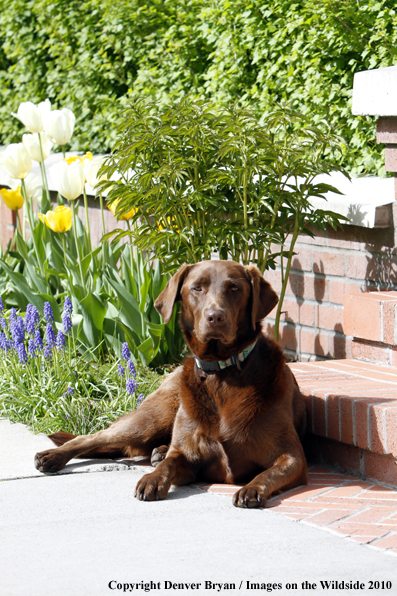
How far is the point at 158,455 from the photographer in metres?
4.08

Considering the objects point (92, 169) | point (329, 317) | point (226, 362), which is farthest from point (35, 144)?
point (226, 362)

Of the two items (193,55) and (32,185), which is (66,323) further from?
(193,55)

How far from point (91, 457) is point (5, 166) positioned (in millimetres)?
2562

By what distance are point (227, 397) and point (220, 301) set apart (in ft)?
1.51

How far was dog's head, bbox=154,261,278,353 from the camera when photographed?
11.7 ft

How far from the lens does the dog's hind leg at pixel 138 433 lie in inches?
162

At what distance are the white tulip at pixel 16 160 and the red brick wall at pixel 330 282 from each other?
1985 mm

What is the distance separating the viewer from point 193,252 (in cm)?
491

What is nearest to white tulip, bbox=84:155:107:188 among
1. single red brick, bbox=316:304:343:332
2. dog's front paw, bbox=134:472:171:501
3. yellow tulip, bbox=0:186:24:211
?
yellow tulip, bbox=0:186:24:211

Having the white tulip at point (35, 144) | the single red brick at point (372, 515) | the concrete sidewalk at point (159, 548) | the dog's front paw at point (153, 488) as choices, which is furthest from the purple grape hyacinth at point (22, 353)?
the single red brick at point (372, 515)

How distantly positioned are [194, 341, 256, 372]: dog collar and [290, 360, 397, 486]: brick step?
56 centimetres

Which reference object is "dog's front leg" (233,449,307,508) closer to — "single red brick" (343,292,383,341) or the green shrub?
"single red brick" (343,292,383,341)

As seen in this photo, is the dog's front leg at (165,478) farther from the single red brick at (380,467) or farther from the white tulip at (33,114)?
the white tulip at (33,114)

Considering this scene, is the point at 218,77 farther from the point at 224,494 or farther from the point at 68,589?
the point at 68,589
